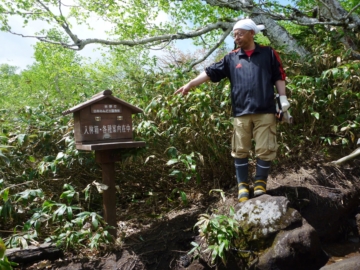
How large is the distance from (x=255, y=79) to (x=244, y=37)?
0.43 metres

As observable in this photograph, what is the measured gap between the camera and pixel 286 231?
2.75 m

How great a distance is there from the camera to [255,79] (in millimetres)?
3146

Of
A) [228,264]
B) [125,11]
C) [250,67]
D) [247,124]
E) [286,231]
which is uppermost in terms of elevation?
[125,11]

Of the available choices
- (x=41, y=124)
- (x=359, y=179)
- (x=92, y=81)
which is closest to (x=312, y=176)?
(x=359, y=179)

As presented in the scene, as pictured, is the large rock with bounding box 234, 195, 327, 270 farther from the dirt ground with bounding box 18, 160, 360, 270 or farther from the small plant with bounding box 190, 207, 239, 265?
the dirt ground with bounding box 18, 160, 360, 270

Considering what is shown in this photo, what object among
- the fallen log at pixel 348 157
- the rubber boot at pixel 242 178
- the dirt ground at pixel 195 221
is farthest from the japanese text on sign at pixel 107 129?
the fallen log at pixel 348 157

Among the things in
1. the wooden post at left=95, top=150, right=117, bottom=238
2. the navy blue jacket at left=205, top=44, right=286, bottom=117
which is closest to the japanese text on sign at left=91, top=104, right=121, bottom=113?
the wooden post at left=95, top=150, right=117, bottom=238

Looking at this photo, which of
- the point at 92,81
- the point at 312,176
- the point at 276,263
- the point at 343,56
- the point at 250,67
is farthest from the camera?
the point at 92,81

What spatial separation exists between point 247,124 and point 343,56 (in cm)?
237

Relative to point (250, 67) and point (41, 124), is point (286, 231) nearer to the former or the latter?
point (250, 67)

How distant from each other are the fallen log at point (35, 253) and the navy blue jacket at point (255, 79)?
217 cm

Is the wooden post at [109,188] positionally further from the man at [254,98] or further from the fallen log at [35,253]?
the man at [254,98]

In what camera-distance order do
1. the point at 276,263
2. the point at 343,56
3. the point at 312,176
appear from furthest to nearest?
1. the point at 343,56
2. the point at 312,176
3. the point at 276,263

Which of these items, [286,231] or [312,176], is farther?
[312,176]
